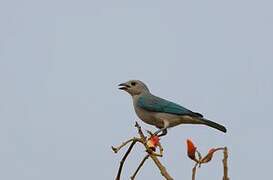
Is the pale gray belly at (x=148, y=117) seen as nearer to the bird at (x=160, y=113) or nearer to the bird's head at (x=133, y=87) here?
the bird at (x=160, y=113)

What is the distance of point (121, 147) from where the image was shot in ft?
10.6

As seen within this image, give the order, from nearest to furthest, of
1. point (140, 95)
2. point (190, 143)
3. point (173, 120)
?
point (190, 143) < point (173, 120) < point (140, 95)

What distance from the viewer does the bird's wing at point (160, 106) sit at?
9570 mm

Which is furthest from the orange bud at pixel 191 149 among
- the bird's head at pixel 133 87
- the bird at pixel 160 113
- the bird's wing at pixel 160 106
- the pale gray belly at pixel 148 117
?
the bird's head at pixel 133 87

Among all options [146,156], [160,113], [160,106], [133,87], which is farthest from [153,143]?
[133,87]

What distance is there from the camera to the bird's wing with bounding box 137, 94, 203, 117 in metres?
9.57

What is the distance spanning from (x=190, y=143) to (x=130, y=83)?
25.3 ft

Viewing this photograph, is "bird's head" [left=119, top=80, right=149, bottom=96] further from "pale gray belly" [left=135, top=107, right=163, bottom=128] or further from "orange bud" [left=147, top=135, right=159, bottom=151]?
"orange bud" [left=147, top=135, right=159, bottom=151]

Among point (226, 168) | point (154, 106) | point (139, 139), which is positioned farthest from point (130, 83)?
point (226, 168)

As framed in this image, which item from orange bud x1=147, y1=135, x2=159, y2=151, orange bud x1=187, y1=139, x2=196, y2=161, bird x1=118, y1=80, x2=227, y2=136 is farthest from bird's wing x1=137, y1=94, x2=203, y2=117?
orange bud x1=187, y1=139, x2=196, y2=161

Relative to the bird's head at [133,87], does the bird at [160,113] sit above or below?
below

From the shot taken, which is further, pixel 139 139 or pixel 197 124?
pixel 197 124

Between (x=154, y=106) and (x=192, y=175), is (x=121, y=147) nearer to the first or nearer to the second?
(x=192, y=175)

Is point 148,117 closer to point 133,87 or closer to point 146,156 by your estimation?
point 133,87
